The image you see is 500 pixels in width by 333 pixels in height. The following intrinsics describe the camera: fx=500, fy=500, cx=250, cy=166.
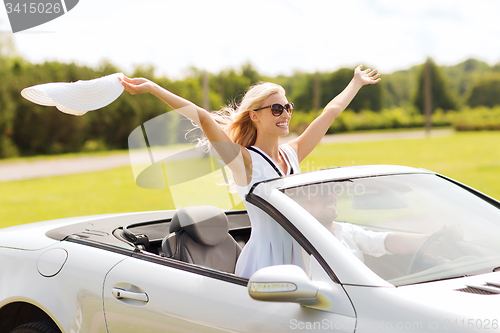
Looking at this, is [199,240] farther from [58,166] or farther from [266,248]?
[58,166]

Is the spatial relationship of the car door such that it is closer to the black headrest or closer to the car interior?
the car interior

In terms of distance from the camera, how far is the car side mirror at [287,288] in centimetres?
171

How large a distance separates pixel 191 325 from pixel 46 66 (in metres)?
25.6

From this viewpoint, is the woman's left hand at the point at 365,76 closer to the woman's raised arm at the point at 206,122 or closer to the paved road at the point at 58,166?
the woman's raised arm at the point at 206,122

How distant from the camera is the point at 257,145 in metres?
2.94

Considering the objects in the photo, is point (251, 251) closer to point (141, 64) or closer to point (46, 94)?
point (46, 94)

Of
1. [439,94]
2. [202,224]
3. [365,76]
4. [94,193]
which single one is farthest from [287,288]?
[439,94]

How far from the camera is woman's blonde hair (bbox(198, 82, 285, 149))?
294cm

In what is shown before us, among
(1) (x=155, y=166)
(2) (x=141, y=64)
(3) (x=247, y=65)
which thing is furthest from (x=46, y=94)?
(3) (x=247, y=65)

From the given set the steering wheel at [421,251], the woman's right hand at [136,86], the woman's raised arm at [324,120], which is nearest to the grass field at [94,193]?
the woman's raised arm at [324,120]

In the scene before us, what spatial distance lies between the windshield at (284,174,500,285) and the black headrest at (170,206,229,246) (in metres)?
0.79

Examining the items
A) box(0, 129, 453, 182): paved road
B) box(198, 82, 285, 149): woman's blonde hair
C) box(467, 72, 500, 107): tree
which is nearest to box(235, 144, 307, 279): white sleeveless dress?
box(198, 82, 285, 149): woman's blonde hair

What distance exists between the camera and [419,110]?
49.0 metres

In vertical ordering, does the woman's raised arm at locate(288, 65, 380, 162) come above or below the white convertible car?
above
